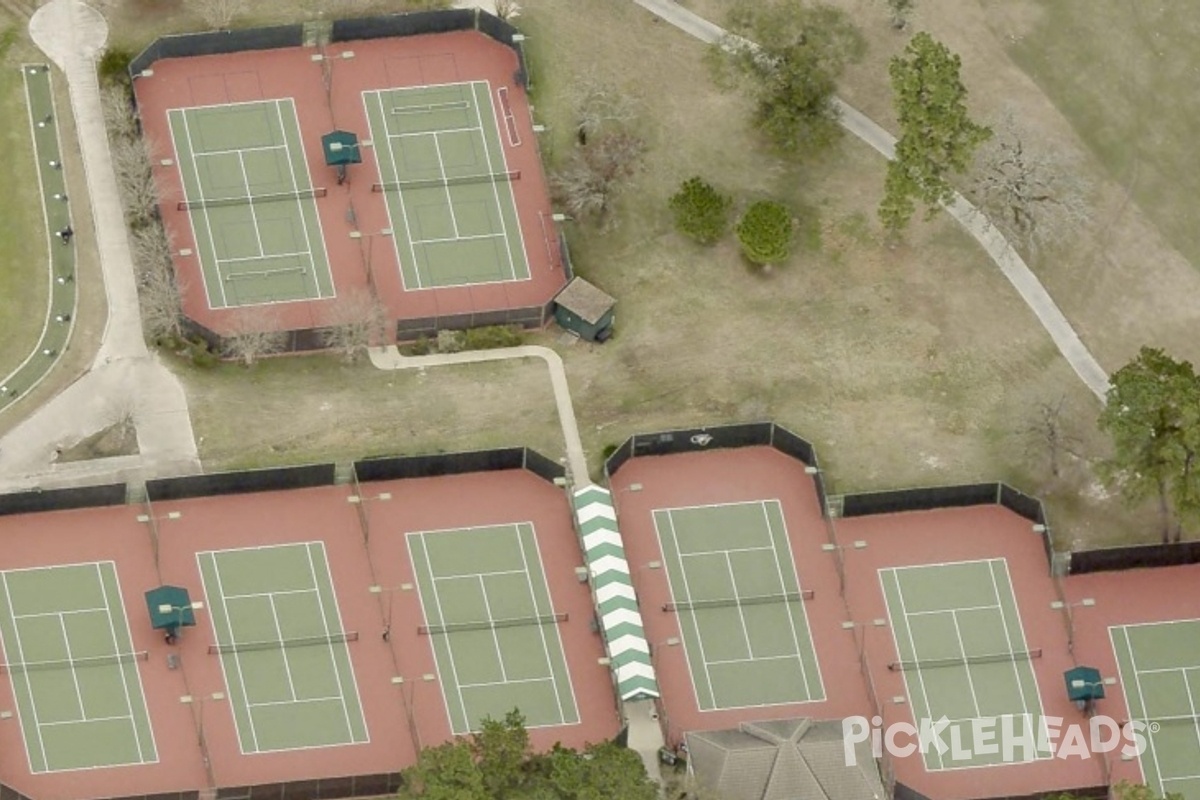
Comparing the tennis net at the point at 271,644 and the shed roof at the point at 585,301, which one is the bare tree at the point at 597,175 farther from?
the tennis net at the point at 271,644

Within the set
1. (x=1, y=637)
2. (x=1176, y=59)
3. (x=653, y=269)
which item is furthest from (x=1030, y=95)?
(x=1, y=637)

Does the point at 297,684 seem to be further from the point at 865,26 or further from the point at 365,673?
the point at 865,26

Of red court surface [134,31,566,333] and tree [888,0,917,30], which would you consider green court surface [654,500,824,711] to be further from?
tree [888,0,917,30]

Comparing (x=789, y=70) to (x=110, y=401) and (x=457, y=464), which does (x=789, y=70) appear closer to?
(x=457, y=464)

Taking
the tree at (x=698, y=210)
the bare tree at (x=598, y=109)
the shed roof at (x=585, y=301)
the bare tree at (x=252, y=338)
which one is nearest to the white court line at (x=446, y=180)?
the shed roof at (x=585, y=301)

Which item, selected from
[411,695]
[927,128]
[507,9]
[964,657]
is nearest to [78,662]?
[411,695]

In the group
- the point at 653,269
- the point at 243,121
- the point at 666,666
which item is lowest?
the point at 666,666
